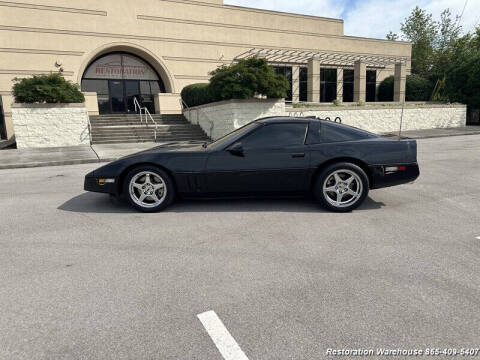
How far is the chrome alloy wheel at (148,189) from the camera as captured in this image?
4.67 meters

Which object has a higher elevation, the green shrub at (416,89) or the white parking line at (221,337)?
the green shrub at (416,89)

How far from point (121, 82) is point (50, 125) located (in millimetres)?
10049

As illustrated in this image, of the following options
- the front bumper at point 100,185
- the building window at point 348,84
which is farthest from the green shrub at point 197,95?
the building window at point 348,84

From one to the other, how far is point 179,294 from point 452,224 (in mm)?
3543

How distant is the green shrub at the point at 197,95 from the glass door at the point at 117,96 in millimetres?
6180

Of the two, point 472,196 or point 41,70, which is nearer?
point 472,196

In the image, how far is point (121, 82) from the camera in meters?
23.5

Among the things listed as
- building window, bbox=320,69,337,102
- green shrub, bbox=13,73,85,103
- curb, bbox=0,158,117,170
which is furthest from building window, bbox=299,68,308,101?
curb, bbox=0,158,117,170

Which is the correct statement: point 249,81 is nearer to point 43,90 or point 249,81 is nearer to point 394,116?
point 43,90

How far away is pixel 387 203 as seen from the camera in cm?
510

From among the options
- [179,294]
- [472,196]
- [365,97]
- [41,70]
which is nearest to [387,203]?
[472,196]

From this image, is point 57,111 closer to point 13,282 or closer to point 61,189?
point 61,189

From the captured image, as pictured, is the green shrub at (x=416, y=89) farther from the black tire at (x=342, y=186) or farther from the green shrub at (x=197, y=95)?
the black tire at (x=342, y=186)

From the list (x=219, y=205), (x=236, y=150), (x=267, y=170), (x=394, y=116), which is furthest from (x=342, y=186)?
(x=394, y=116)
